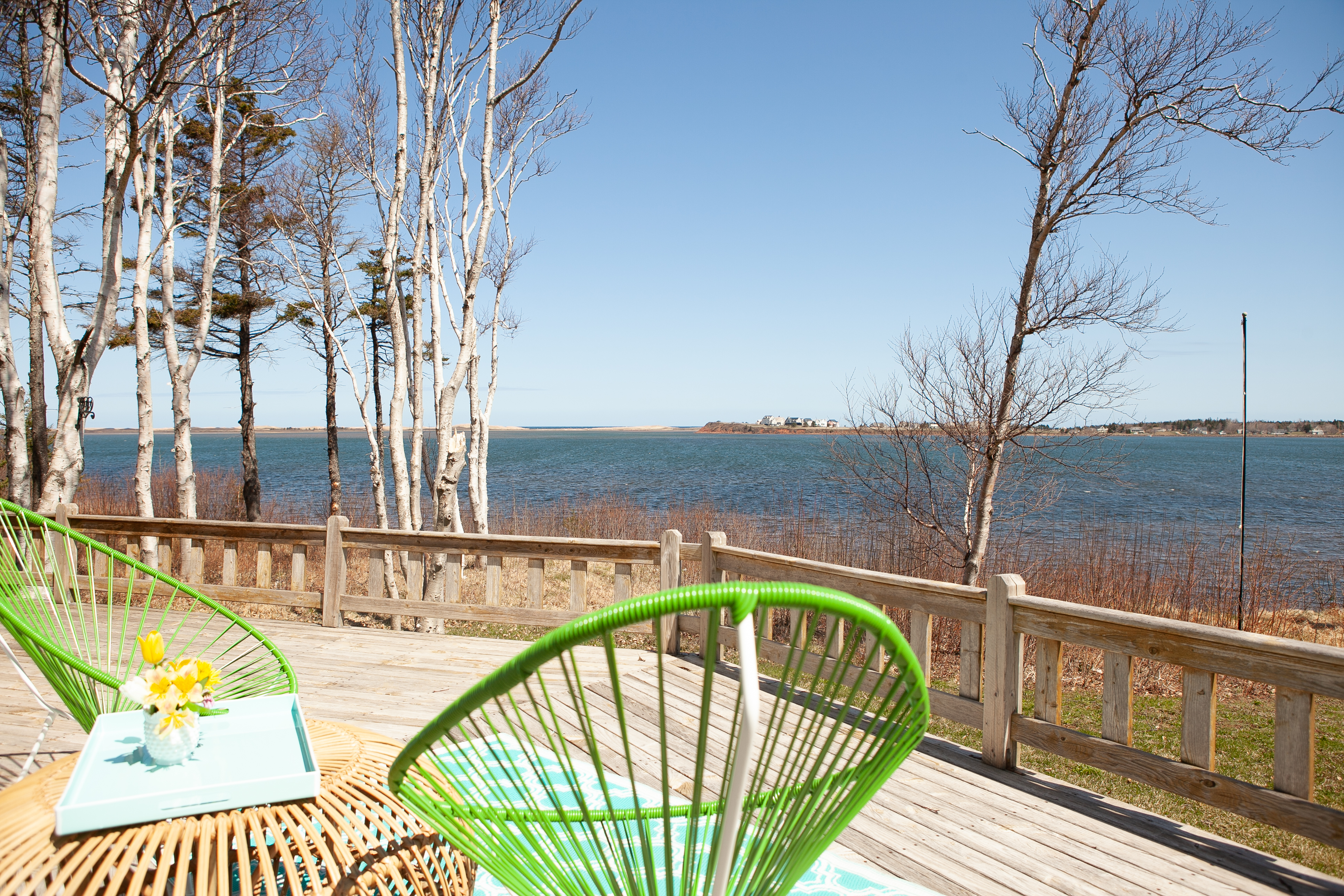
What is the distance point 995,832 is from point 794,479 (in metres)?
27.4

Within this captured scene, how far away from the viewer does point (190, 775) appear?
55.6 inches

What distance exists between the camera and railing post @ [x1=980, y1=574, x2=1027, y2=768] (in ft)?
9.83

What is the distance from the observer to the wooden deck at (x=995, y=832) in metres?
2.18

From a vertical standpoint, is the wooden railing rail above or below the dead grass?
above

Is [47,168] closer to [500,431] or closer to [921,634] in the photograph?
[921,634]

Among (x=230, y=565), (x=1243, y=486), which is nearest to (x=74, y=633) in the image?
(x=230, y=565)

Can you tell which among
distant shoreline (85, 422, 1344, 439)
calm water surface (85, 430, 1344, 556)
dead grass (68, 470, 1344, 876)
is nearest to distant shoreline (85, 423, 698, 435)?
distant shoreline (85, 422, 1344, 439)

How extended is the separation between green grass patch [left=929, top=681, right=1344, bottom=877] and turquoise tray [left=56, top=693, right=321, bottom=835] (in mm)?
2412

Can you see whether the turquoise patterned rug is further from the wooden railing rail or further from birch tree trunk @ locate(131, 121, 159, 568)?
birch tree trunk @ locate(131, 121, 159, 568)

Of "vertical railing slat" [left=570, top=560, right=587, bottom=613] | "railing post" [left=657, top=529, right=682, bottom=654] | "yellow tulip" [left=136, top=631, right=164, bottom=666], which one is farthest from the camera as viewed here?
"vertical railing slat" [left=570, top=560, right=587, bottom=613]

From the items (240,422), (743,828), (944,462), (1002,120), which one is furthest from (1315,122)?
(240,422)

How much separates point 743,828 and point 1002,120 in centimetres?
662

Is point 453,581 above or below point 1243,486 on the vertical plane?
below

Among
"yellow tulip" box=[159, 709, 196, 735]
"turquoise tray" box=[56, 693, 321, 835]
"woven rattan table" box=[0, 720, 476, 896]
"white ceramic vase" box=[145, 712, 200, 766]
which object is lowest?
"woven rattan table" box=[0, 720, 476, 896]
